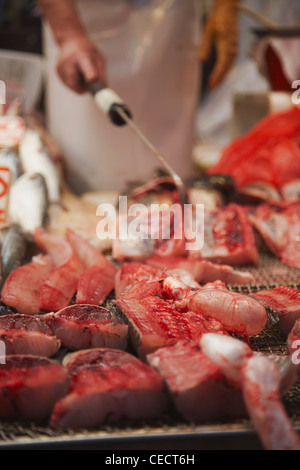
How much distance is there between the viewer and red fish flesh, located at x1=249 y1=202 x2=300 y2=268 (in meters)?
2.61

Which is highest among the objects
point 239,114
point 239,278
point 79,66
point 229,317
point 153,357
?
point 79,66

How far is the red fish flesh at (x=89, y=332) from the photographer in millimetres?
1578

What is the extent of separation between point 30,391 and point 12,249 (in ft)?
3.77

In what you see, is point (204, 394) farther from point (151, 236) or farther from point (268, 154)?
point (268, 154)

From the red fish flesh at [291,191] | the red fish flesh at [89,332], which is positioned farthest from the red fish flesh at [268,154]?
the red fish flesh at [89,332]

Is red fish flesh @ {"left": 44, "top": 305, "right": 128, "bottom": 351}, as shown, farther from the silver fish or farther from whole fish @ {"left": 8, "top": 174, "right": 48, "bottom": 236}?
the silver fish

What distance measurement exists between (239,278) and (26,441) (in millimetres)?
1244

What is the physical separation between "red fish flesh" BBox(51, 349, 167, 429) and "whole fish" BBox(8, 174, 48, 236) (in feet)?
4.51

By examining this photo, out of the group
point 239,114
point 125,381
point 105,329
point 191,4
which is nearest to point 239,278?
point 105,329

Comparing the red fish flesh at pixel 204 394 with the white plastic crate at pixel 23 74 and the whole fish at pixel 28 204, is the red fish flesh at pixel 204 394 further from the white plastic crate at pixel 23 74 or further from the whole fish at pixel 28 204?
the white plastic crate at pixel 23 74

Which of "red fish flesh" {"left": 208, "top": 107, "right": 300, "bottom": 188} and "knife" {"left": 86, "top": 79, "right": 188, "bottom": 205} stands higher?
"knife" {"left": 86, "top": 79, "right": 188, "bottom": 205}

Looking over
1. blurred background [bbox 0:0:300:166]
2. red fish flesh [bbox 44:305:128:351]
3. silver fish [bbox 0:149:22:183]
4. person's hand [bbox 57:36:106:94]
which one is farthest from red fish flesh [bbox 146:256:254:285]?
blurred background [bbox 0:0:300:166]
